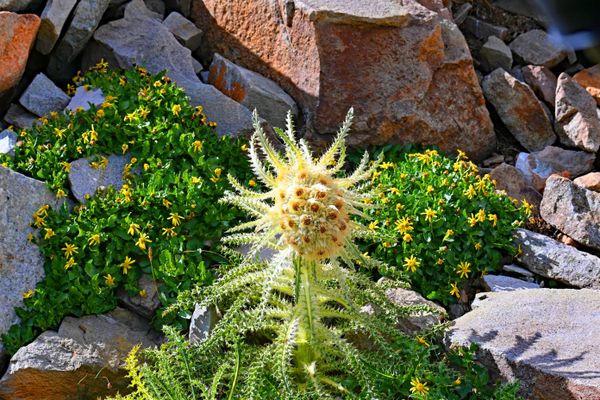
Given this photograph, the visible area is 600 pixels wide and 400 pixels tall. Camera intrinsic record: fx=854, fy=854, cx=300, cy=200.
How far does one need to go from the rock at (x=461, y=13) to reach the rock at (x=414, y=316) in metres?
3.59

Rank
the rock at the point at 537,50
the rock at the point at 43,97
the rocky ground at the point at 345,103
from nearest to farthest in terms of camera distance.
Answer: the rocky ground at the point at 345,103 < the rock at the point at 43,97 < the rock at the point at 537,50

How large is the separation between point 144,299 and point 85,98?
5.80 ft

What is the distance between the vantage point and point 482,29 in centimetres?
781

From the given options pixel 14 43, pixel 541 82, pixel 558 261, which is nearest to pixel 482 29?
pixel 541 82

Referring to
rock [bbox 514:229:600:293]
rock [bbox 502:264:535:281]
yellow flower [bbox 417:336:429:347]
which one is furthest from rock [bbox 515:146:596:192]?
yellow flower [bbox 417:336:429:347]

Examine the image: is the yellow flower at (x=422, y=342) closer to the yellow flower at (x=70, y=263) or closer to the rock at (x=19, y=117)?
the yellow flower at (x=70, y=263)

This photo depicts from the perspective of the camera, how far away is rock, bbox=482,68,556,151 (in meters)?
6.96

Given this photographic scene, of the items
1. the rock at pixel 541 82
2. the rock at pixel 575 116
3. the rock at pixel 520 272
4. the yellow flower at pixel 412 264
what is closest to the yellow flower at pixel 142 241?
the yellow flower at pixel 412 264

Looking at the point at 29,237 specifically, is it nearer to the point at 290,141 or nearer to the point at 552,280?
the point at 290,141

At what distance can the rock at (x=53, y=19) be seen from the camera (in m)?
6.16

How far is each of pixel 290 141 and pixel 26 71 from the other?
127 inches

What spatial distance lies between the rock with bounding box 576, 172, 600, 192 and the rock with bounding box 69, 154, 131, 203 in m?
3.38

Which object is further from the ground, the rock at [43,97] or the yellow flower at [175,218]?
the yellow flower at [175,218]

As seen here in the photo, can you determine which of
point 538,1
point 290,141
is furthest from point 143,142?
point 538,1
